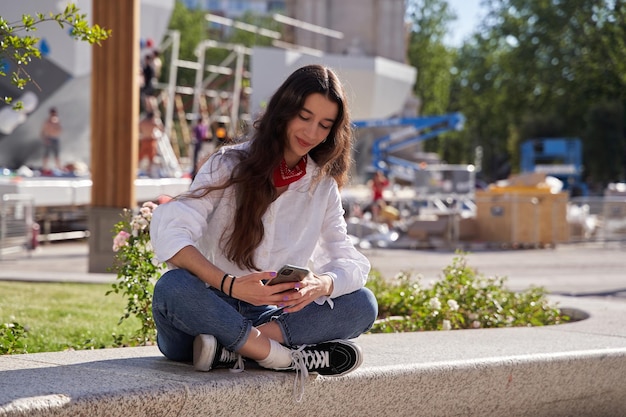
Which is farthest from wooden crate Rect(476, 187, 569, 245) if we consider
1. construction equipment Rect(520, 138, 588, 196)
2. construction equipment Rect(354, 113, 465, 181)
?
construction equipment Rect(520, 138, 588, 196)

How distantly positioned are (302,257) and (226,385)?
0.78 m

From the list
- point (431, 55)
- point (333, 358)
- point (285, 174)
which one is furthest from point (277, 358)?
point (431, 55)

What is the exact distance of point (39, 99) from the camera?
25.2 metres

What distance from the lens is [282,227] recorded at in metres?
4.39

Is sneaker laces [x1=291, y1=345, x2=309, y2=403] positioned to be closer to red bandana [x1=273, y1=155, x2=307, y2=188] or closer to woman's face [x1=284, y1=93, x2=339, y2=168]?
red bandana [x1=273, y1=155, x2=307, y2=188]

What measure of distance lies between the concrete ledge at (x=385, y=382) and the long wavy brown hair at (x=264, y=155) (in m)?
0.50

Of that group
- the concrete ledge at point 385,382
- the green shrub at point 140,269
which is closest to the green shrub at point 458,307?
the concrete ledge at point 385,382

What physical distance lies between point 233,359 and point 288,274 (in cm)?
39

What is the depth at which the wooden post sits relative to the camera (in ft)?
39.5

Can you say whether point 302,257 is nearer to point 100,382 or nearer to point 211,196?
point 211,196

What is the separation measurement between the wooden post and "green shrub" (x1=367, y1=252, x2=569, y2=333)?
4.96m

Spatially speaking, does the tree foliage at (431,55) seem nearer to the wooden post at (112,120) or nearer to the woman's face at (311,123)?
the wooden post at (112,120)

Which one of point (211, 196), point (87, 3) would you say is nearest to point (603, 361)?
point (211, 196)

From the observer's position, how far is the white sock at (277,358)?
161 inches
